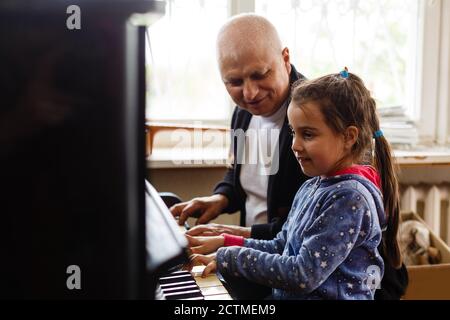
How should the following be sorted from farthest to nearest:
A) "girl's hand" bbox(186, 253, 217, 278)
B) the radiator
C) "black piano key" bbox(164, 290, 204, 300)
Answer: the radiator → "girl's hand" bbox(186, 253, 217, 278) → "black piano key" bbox(164, 290, 204, 300)

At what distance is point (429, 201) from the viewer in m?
2.48

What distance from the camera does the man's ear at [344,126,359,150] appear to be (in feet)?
3.80

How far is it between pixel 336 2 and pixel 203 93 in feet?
2.44

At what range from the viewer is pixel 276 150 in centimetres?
155

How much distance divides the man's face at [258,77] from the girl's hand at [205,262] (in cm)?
54

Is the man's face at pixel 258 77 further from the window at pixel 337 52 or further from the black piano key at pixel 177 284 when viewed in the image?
the window at pixel 337 52

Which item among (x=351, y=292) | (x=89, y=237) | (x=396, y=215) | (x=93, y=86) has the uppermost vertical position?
(x=93, y=86)

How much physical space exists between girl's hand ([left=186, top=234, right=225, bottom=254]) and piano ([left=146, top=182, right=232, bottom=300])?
0.09 meters

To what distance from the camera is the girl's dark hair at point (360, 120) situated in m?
1.15

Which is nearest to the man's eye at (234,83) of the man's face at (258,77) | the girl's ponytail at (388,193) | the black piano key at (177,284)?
the man's face at (258,77)

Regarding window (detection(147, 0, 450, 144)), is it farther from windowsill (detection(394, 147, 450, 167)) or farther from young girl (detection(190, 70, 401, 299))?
young girl (detection(190, 70, 401, 299))

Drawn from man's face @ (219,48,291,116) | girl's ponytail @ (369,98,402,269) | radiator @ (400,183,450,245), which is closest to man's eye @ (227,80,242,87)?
man's face @ (219,48,291,116)

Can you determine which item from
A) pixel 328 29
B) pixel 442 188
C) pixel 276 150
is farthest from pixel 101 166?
pixel 442 188
